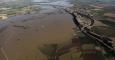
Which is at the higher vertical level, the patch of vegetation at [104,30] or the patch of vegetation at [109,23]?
the patch of vegetation at [104,30]

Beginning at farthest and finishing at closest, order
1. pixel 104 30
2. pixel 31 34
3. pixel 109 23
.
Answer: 1. pixel 109 23
2. pixel 104 30
3. pixel 31 34

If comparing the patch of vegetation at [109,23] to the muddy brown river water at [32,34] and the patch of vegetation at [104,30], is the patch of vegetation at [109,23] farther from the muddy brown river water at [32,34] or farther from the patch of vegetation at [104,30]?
the muddy brown river water at [32,34]

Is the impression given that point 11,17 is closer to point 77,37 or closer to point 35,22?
point 35,22

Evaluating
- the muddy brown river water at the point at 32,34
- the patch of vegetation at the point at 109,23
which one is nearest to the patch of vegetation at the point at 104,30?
the patch of vegetation at the point at 109,23

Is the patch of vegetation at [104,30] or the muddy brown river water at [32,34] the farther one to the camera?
the patch of vegetation at [104,30]

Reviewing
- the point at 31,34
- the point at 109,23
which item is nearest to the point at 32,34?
the point at 31,34

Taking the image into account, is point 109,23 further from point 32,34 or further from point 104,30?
point 32,34

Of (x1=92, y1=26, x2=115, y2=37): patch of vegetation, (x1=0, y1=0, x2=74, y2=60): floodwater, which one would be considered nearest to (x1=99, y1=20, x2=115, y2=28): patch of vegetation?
(x1=92, y1=26, x2=115, y2=37): patch of vegetation
